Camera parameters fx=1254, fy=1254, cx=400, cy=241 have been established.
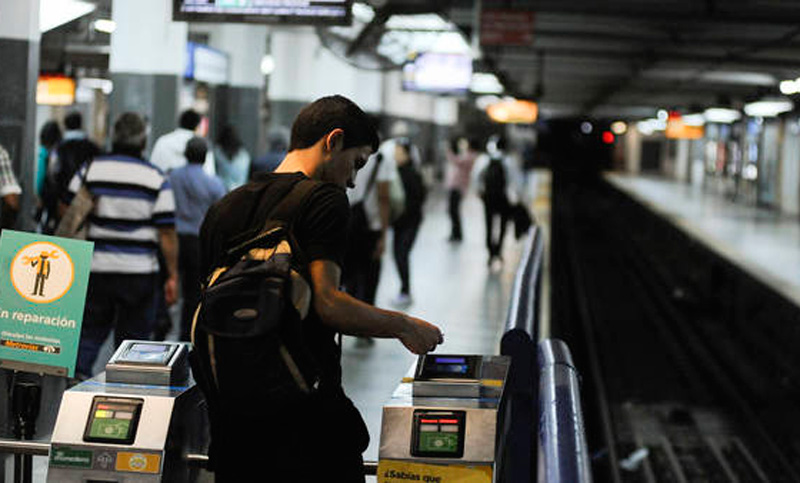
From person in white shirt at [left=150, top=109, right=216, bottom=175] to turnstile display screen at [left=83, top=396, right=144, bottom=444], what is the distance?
567cm

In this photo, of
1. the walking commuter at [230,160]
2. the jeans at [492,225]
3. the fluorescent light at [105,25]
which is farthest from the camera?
the jeans at [492,225]

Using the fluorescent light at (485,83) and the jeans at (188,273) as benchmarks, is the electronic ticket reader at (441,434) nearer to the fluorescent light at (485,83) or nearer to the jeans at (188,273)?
the jeans at (188,273)

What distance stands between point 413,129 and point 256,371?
30.7 meters

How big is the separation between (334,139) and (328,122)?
5 centimetres

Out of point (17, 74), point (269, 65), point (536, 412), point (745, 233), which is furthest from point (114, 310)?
point (745, 233)

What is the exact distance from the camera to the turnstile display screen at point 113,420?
350cm

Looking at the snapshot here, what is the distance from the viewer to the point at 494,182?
1570cm

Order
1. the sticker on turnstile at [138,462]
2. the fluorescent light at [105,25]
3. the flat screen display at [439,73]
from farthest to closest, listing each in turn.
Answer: the flat screen display at [439,73] < the fluorescent light at [105,25] < the sticker on turnstile at [138,462]

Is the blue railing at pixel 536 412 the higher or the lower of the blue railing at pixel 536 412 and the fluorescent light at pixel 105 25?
the lower

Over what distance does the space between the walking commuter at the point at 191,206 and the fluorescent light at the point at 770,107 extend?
23.6 metres

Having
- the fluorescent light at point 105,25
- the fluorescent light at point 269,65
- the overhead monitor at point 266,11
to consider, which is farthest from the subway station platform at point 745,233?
the overhead monitor at point 266,11

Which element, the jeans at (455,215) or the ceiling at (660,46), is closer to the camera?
the ceiling at (660,46)

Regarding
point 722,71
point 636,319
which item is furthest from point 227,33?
point 722,71

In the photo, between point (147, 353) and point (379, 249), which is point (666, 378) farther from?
point (147, 353)
